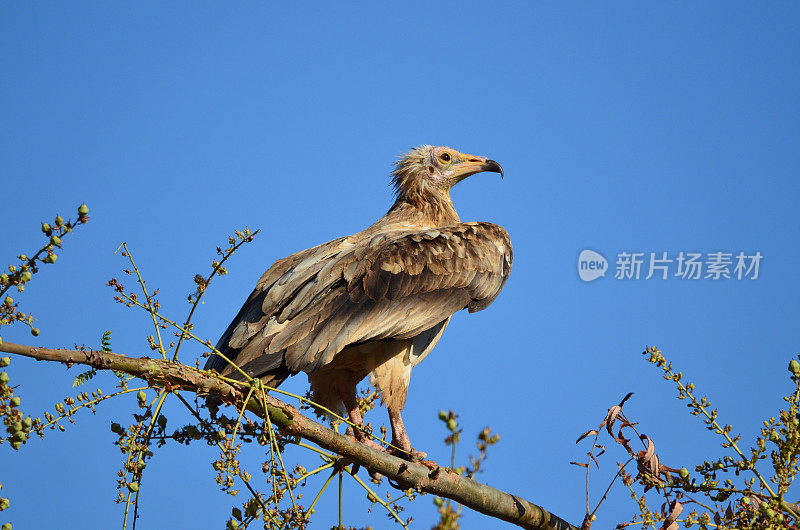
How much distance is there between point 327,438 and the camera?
3664 mm

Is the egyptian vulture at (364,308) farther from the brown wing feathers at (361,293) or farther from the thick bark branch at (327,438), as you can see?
the thick bark branch at (327,438)

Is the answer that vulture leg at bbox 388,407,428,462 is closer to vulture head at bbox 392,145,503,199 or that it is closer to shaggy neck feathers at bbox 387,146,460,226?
shaggy neck feathers at bbox 387,146,460,226

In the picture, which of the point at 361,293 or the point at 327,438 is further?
the point at 361,293

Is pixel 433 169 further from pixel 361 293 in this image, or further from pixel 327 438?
pixel 327 438

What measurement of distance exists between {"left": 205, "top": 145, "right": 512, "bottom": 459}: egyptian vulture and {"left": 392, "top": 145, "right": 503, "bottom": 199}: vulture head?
4.43 feet

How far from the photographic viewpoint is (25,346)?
2688 mm

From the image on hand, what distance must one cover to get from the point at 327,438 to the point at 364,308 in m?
1.82

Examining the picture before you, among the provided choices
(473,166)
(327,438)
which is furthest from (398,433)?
(473,166)

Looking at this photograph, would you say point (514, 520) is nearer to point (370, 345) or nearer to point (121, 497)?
point (370, 345)

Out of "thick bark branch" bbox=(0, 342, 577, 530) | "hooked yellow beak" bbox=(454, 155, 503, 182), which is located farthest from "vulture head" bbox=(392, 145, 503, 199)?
"thick bark branch" bbox=(0, 342, 577, 530)

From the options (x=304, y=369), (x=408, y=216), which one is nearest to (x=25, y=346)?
(x=304, y=369)

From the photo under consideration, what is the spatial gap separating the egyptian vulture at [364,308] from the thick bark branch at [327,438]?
0.52 meters

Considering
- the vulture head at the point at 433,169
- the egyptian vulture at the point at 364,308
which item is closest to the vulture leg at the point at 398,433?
the egyptian vulture at the point at 364,308

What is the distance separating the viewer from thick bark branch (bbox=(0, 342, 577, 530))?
2947mm
